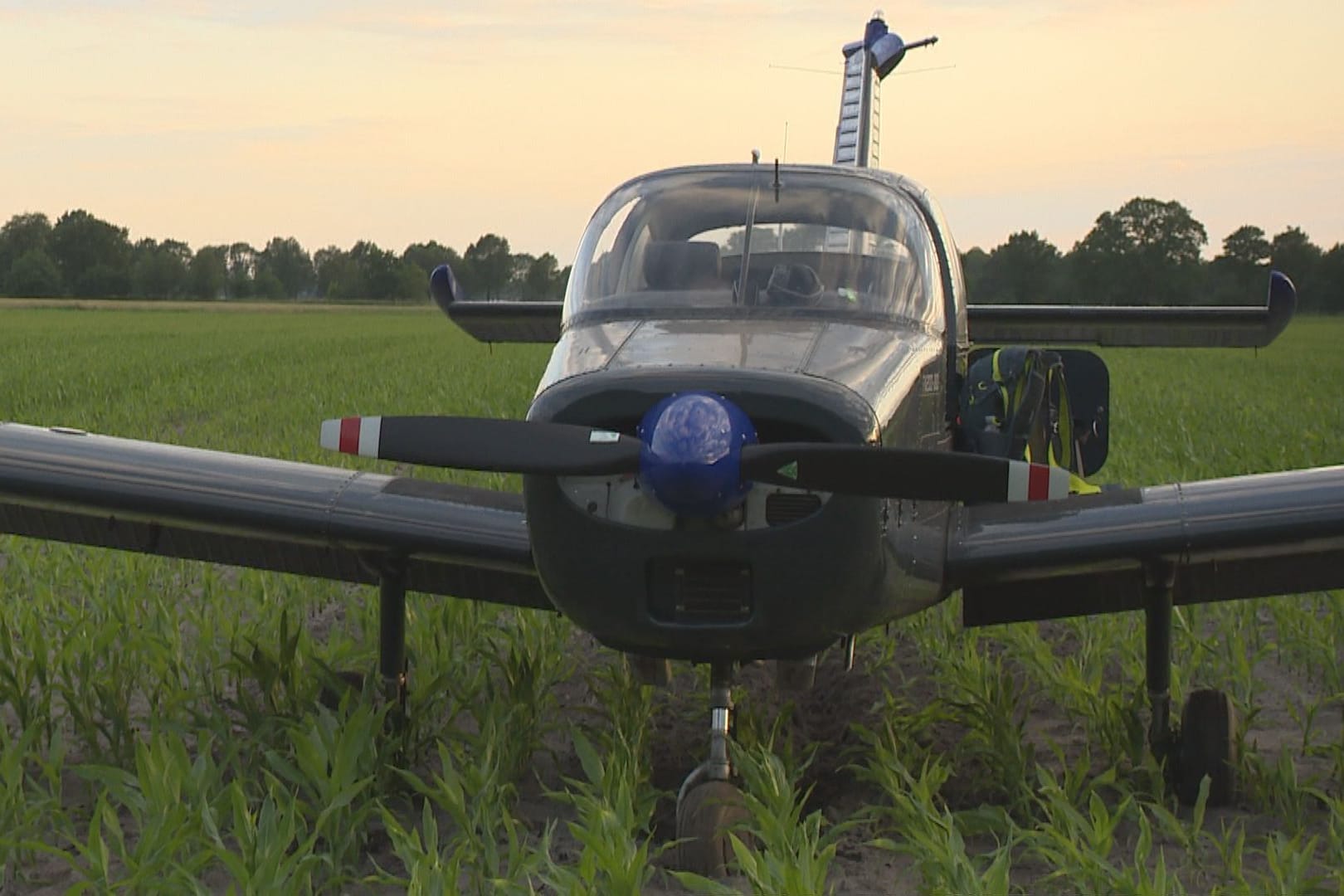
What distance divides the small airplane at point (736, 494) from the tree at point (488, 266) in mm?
69873

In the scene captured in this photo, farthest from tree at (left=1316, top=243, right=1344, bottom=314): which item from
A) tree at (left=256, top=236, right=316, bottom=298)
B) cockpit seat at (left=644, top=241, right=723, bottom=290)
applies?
cockpit seat at (left=644, top=241, right=723, bottom=290)

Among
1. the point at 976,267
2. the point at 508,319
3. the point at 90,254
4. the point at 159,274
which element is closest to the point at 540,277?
the point at 976,267

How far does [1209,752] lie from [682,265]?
2431mm

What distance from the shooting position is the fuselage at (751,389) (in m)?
4.38

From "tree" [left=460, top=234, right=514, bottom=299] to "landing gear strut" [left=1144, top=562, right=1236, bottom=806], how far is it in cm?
Answer: 7035

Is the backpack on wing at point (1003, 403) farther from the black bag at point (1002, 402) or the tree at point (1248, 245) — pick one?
the tree at point (1248, 245)

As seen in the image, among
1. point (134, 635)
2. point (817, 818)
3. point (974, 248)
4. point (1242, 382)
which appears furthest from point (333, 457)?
point (974, 248)

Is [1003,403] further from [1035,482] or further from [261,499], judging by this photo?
[261,499]

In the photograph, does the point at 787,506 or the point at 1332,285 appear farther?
the point at 1332,285

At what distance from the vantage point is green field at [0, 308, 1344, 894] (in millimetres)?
4367

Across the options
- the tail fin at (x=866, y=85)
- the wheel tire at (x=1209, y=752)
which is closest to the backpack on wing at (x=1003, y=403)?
the wheel tire at (x=1209, y=752)

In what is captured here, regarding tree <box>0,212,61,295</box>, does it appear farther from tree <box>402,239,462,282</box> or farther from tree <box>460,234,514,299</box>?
tree <box>460,234,514,299</box>

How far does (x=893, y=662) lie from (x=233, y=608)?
10.5 feet

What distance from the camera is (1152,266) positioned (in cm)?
8512
